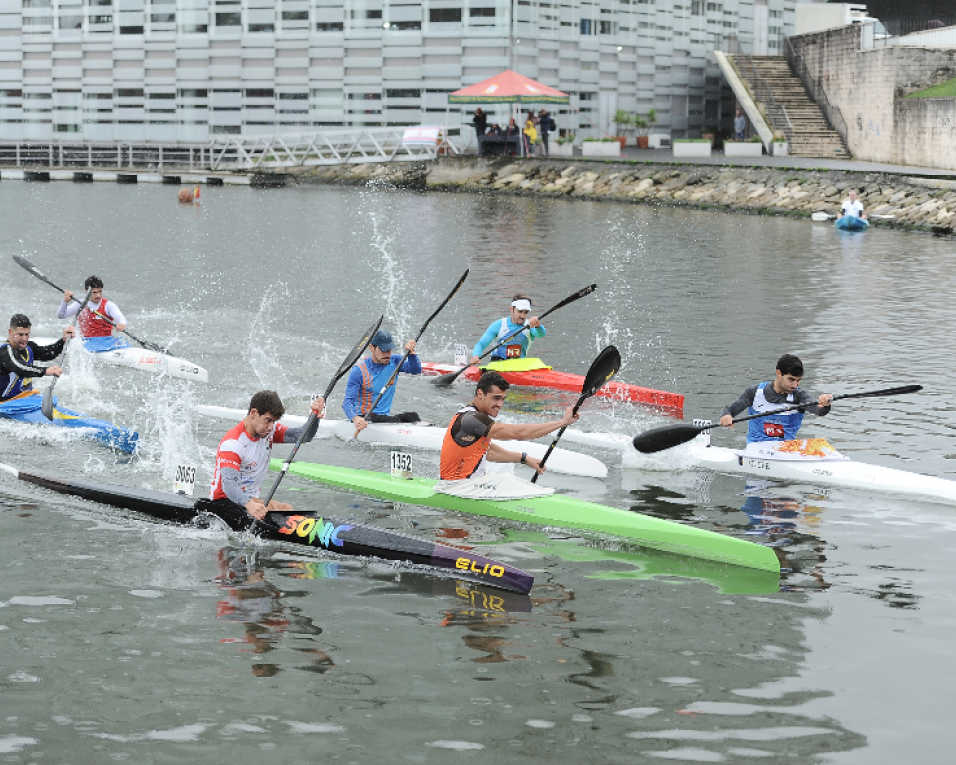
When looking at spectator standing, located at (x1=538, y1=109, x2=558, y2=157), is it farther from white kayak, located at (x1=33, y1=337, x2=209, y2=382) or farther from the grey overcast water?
white kayak, located at (x1=33, y1=337, x2=209, y2=382)

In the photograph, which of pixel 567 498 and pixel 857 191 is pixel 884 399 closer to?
pixel 567 498

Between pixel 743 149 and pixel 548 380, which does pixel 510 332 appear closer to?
pixel 548 380

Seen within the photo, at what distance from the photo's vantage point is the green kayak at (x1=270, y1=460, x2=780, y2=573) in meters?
12.1

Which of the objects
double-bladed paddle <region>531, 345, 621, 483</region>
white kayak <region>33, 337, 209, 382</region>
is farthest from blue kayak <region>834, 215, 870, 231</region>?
double-bladed paddle <region>531, 345, 621, 483</region>

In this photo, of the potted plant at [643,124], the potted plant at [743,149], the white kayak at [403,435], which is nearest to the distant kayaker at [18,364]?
the white kayak at [403,435]

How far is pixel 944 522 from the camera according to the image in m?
13.5

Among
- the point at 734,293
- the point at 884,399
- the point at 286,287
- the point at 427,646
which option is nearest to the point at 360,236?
the point at 286,287

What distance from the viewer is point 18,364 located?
16.3m

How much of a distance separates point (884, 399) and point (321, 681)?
41.1 feet

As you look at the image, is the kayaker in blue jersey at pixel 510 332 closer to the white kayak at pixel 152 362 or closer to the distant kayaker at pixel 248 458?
the white kayak at pixel 152 362

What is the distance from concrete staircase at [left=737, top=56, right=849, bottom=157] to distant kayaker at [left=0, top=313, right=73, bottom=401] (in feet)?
144

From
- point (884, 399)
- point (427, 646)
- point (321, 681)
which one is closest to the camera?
point (321, 681)

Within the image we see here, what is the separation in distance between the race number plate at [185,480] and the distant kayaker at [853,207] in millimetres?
32288

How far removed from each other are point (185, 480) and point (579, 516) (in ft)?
13.2
